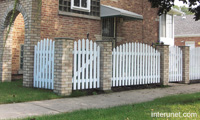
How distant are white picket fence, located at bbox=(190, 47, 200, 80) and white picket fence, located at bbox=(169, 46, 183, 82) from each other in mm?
1110

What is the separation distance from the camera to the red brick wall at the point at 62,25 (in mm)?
11375

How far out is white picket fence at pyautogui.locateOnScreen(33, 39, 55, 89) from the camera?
28.2 feet

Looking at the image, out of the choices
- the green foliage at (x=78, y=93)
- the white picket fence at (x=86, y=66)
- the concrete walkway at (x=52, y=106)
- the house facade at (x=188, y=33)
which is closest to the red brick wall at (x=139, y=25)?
the white picket fence at (x=86, y=66)

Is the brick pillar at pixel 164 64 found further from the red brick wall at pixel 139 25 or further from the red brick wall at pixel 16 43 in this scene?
the red brick wall at pixel 16 43

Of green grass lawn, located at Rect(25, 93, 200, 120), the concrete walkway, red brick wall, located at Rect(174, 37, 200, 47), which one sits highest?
red brick wall, located at Rect(174, 37, 200, 47)

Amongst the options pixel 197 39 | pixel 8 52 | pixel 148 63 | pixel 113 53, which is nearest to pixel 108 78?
pixel 113 53

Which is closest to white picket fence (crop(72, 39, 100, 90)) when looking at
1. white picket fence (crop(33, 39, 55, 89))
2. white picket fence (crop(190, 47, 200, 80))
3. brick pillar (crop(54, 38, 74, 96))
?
brick pillar (crop(54, 38, 74, 96))

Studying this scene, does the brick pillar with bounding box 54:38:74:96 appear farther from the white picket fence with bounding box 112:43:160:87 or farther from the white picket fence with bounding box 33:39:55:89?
the white picket fence with bounding box 112:43:160:87

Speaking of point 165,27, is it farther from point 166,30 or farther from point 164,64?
point 164,64

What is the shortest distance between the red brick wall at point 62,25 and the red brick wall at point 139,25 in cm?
178

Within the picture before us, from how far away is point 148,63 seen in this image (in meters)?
10.8

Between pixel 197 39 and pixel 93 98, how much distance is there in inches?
1008

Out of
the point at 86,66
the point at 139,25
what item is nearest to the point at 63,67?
the point at 86,66

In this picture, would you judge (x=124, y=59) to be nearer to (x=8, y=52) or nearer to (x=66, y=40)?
(x=66, y=40)
